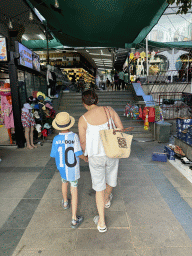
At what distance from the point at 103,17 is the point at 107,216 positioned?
869cm

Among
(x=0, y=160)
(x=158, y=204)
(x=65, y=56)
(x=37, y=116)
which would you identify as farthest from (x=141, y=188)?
(x=65, y=56)

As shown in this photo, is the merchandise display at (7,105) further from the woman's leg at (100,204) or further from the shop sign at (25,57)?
the woman's leg at (100,204)

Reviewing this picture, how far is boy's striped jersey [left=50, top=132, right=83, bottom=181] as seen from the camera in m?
2.51

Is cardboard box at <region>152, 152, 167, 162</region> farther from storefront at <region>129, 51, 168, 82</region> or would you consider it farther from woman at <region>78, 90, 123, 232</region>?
storefront at <region>129, 51, 168, 82</region>

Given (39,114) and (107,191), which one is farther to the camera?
(39,114)

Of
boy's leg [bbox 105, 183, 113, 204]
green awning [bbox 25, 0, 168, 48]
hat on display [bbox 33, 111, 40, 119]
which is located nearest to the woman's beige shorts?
boy's leg [bbox 105, 183, 113, 204]

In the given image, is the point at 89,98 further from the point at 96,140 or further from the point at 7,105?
the point at 7,105

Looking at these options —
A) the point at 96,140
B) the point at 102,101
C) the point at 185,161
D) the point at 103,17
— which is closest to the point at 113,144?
the point at 96,140

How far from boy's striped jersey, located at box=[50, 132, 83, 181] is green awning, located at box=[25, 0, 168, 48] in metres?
6.93

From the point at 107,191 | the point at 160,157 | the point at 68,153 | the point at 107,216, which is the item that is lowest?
the point at 107,216

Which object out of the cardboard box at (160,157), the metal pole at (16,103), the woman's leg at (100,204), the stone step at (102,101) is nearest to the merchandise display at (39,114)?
the metal pole at (16,103)

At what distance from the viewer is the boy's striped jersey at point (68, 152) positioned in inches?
98.7

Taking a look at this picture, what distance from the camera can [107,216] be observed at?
8.95 feet

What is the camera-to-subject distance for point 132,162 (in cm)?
507
